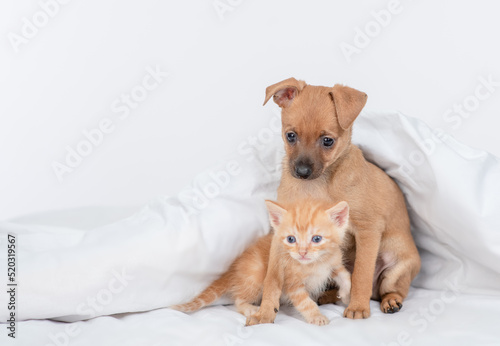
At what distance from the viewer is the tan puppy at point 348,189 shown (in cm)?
266

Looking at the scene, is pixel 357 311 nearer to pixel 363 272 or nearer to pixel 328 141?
pixel 363 272

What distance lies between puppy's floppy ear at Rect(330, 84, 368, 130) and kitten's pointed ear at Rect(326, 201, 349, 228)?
38 cm

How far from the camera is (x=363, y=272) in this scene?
2.71 metres

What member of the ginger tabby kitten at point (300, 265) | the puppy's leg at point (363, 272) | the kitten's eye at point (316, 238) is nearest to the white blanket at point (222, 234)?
the ginger tabby kitten at point (300, 265)

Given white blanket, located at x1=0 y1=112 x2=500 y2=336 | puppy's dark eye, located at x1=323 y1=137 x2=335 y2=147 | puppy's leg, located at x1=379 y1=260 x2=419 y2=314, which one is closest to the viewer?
white blanket, located at x1=0 y1=112 x2=500 y2=336

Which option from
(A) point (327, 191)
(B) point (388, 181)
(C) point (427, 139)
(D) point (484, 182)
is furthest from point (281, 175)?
(D) point (484, 182)

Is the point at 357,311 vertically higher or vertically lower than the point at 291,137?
lower

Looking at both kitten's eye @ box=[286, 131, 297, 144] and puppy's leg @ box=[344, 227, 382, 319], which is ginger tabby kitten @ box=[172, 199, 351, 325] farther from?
kitten's eye @ box=[286, 131, 297, 144]

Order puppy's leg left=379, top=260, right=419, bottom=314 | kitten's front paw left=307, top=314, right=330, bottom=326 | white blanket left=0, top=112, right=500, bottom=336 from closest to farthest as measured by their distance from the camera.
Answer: kitten's front paw left=307, top=314, right=330, bottom=326 < white blanket left=0, top=112, right=500, bottom=336 < puppy's leg left=379, top=260, right=419, bottom=314

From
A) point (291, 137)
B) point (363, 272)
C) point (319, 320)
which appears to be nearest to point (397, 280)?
point (363, 272)

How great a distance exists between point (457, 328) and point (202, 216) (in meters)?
1.30

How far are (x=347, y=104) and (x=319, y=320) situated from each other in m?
1.00

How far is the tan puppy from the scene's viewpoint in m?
2.66

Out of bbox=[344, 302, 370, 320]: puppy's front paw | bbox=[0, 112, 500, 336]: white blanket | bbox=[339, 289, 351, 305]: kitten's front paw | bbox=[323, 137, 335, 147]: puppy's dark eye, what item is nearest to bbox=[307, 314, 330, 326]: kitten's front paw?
bbox=[344, 302, 370, 320]: puppy's front paw
